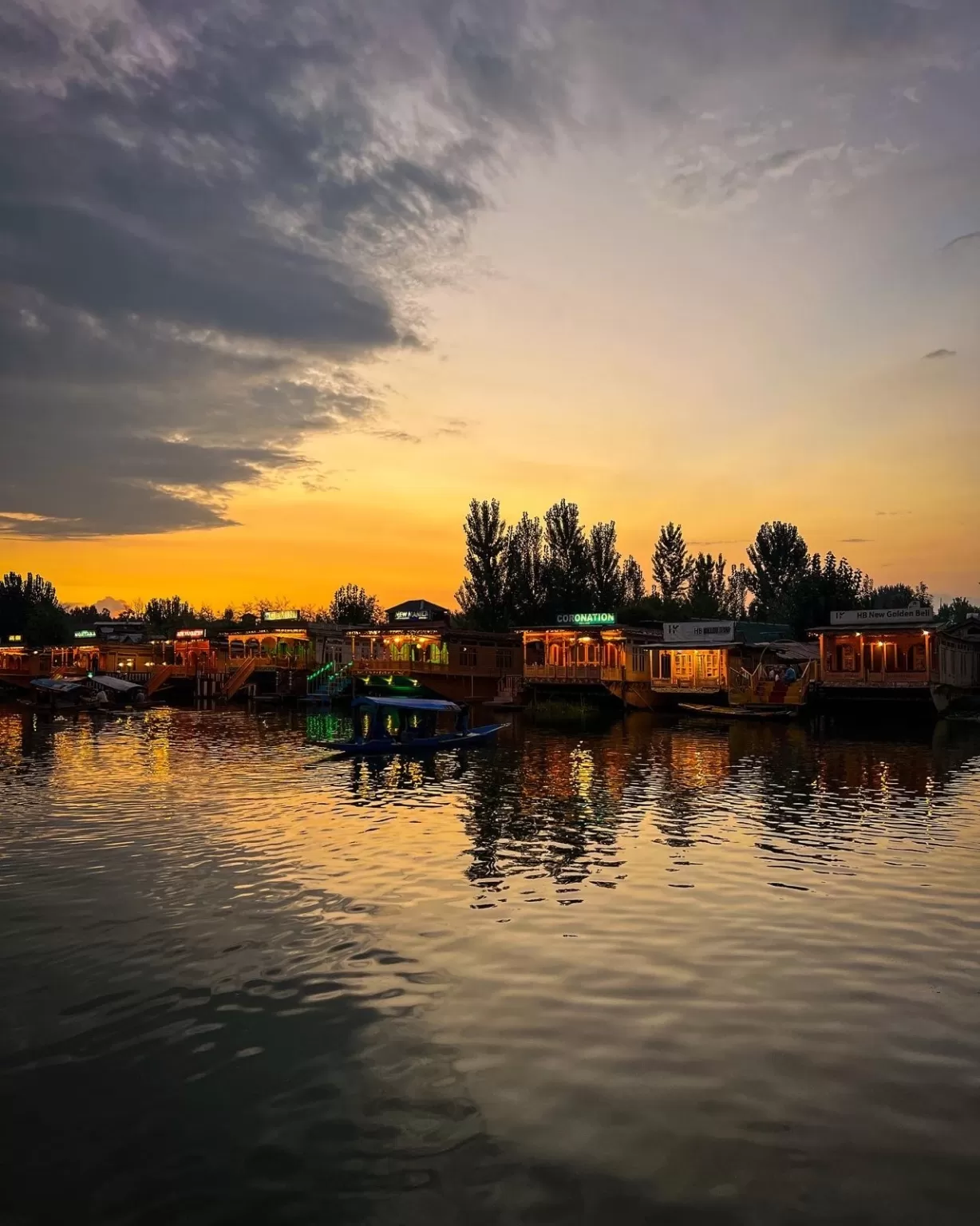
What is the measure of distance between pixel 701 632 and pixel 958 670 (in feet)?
60.2

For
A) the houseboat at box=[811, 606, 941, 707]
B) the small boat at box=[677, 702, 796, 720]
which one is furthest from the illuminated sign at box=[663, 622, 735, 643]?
the houseboat at box=[811, 606, 941, 707]

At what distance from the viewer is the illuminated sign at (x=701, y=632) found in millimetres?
65500

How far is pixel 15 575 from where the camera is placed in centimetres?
16625

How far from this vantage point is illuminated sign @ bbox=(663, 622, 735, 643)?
65.5 metres

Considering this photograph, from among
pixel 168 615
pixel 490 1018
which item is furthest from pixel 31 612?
pixel 490 1018

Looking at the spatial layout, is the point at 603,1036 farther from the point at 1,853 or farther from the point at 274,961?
the point at 1,853

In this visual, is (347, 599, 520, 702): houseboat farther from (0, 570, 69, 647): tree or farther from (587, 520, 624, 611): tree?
(0, 570, 69, 647): tree

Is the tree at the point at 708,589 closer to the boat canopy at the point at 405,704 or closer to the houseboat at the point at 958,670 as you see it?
the houseboat at the point at 958,670

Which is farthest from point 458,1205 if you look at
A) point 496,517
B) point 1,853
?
point 496,517

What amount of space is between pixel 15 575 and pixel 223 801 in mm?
162004

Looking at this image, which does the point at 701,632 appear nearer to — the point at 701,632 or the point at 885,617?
the point at 701,632

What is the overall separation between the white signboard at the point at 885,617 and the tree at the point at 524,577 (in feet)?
155

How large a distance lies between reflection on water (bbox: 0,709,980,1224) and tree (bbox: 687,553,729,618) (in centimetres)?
8906

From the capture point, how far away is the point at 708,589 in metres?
119
